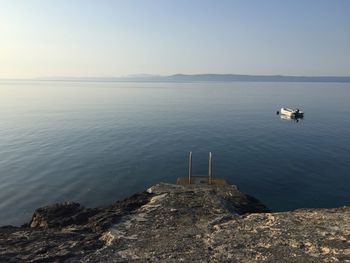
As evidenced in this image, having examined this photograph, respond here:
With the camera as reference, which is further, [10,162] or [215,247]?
[10,162]

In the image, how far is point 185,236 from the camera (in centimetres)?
1648

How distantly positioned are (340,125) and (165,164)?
5023 centimetres

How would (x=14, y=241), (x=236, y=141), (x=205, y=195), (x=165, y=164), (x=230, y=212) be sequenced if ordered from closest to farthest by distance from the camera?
(x=14, y=241) → (x=230, y=212) → (x=205, y=195) → (x=165, y=164) → (x=236, y=141)

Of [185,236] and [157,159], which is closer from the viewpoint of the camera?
[185,236]

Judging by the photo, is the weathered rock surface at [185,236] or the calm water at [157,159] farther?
the calm water at [157,159]

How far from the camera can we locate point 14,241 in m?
17.3

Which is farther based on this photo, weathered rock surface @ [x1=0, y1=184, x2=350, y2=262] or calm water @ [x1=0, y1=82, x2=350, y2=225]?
calm water @ [x1=0, y1=82, x2=350, y2=225]

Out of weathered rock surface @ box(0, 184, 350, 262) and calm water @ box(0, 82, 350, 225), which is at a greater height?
weathered rock surface @ box(0, 184, 350, 262)

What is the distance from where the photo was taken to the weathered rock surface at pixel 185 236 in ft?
47.7

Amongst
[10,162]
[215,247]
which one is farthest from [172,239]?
[10,162]

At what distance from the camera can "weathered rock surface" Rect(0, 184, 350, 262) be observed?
14.5 metres

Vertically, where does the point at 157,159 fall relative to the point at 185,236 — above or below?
below

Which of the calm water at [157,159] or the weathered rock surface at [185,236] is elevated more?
the weathered rock surface at [185,236]

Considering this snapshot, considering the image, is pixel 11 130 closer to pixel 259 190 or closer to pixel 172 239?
pixel 259 190
